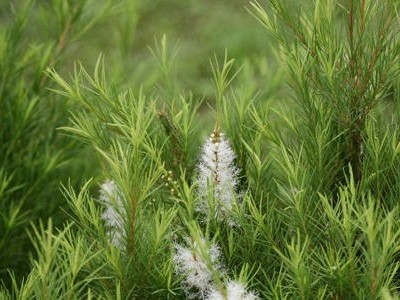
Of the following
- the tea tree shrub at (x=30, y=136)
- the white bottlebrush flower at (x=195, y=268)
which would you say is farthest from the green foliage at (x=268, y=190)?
the tea tree shrub at (x=30, y=136)

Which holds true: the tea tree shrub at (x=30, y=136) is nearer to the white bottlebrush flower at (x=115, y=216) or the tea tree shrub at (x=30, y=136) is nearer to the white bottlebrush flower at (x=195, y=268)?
the white bottlebrush flower at (x=115, y=216)

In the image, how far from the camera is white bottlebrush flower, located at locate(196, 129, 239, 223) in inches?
41.4

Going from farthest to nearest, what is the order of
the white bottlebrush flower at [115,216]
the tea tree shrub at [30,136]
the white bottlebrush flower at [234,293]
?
the tea tree shrub at [30,136] < the white bottlebrush flower at [115,216] < the white bottlebrush flower at [234,293]

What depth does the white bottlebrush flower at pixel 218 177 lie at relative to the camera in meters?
1.05

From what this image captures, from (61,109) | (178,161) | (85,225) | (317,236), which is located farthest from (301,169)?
(61,109)

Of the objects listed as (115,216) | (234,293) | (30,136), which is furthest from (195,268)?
(30,136)

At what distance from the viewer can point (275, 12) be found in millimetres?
1136

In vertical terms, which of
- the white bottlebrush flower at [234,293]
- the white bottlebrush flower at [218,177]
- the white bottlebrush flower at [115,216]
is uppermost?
the white bottlebrush flower at [218,177]

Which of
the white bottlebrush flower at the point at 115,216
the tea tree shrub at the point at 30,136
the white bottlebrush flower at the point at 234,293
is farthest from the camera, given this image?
the tea tree shrub at the point at 30,136

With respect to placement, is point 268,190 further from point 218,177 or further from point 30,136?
point 30,136

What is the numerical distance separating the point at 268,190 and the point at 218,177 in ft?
0.43

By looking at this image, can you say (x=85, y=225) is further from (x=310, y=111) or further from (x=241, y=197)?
(x=310, y=111)

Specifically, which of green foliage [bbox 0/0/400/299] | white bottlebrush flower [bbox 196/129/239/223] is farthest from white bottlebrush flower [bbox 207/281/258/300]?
white bottlebrush flower [bbox 196/129/239/223]

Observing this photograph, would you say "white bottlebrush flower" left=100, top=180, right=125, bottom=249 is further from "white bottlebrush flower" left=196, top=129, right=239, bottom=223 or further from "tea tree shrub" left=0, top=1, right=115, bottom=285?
"tea tree shrub" left=0, top=1, right=115, bottom=285
